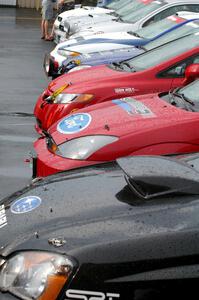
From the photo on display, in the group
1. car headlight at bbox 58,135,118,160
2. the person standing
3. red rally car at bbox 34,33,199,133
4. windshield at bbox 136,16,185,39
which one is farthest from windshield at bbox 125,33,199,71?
the person standing

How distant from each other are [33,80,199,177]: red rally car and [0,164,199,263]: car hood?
1924 millimetres

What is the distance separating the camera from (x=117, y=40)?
12.3 meters

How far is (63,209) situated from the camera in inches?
140

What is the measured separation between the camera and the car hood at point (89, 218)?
3156 millimetres

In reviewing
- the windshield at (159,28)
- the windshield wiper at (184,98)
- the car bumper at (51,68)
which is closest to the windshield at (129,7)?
the windshield at (159,28)

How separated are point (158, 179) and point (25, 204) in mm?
788

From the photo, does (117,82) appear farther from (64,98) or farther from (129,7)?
(129,7)

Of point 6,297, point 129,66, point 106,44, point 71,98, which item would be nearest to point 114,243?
point 6,297

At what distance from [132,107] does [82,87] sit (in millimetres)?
2059

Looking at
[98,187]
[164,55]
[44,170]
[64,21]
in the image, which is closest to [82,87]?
[164,55]

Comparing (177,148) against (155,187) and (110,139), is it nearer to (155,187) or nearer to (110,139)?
(110,139)

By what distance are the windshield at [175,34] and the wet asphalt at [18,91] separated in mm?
2003

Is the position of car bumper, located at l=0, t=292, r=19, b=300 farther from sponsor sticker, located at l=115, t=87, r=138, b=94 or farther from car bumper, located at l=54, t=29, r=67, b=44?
car bumper, located at l=54, t=29, r=67, b=44

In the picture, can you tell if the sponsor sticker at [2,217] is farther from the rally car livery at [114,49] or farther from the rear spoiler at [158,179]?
the rally car livery at [114,49]
